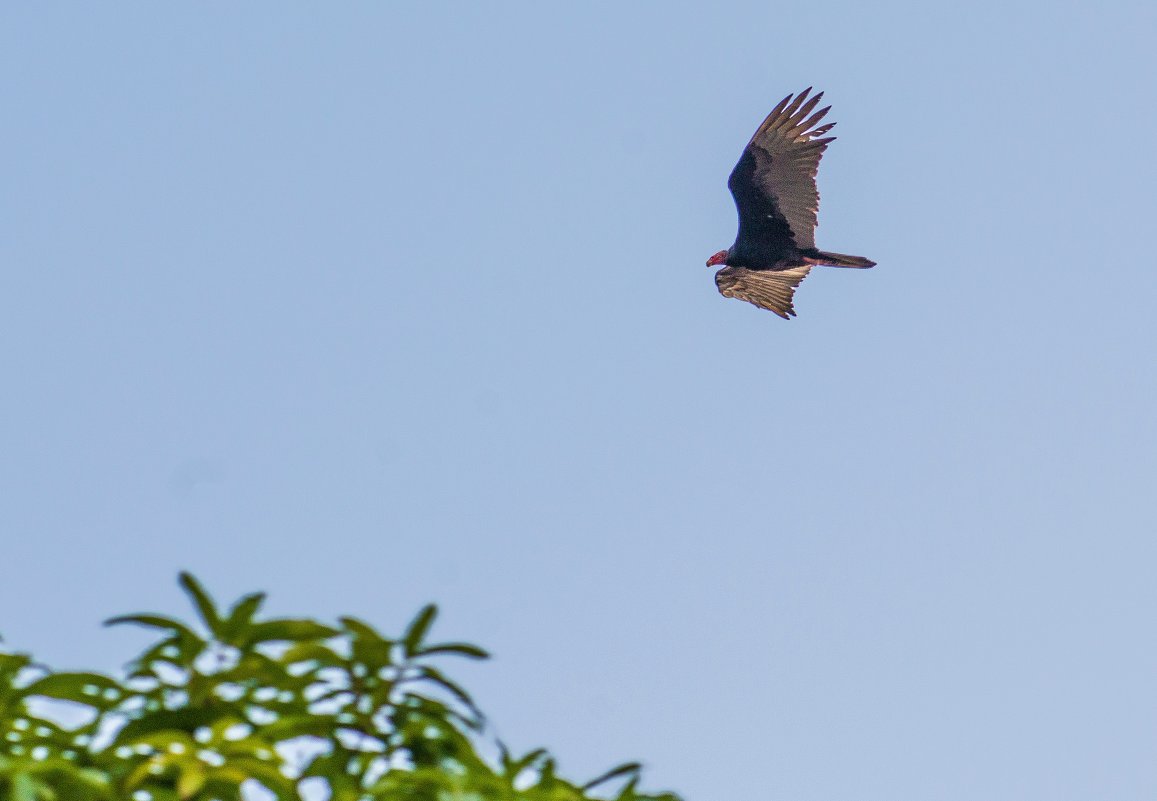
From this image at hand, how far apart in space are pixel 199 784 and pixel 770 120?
52.7 ft

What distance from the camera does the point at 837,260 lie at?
1828 centimetres

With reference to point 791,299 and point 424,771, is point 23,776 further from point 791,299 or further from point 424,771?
point 791,299

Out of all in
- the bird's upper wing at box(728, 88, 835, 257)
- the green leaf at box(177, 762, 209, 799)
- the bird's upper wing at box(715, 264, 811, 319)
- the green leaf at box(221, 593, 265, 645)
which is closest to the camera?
the green leaf at box(177, 762, 209, 799)

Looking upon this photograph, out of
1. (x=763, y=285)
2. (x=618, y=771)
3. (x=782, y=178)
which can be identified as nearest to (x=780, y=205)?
(x=782, y=178)

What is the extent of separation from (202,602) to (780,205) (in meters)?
16.3

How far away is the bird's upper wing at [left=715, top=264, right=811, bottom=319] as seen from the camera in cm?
1981

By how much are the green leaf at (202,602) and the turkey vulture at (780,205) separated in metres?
15.7

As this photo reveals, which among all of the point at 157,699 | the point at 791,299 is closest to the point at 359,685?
the point at 157,699

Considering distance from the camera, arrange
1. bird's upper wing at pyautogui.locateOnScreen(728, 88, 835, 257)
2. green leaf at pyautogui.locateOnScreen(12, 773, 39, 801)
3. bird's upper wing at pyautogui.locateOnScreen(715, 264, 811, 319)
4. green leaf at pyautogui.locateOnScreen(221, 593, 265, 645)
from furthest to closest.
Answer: bird's upper wing at pyautogui.locateOnScreen(715, 264, 811, 319) → bird's upper wing at pyautogui.locateOnScreen(728, 88, 835, 257) → green leaf at pyautogui.locateOnScreen(221, 593, 265, 645) → green leaf at pyautogui.locateOnScreen(12, 773, 39, 801)

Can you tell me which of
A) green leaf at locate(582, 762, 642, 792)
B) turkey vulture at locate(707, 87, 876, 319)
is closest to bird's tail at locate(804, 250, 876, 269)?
turkey vulture at locate(707, 87, 876, 319)

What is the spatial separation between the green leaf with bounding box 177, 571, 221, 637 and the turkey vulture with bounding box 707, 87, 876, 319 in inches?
618

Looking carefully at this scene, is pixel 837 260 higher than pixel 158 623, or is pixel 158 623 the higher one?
pixel 837 260

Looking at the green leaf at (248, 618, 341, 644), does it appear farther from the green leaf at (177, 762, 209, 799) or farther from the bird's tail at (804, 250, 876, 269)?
the bird's tail at (804, 250, 876, 269)

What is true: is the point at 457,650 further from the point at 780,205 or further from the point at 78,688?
the point at 780,205
